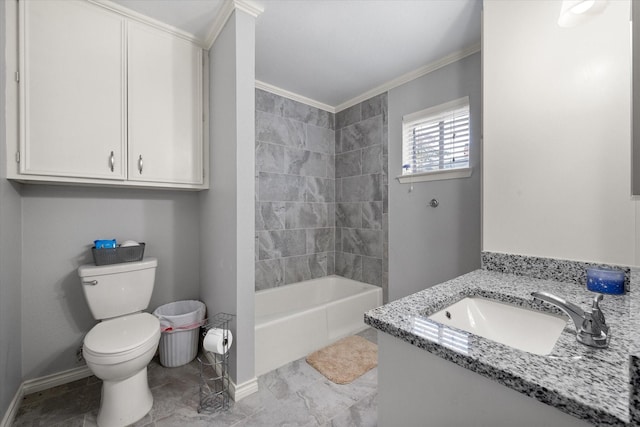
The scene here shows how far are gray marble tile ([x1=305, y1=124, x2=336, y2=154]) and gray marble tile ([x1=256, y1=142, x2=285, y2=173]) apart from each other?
383 millimetres

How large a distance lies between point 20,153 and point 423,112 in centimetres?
292

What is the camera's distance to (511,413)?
0.59 meters

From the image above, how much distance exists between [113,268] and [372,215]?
2.32m

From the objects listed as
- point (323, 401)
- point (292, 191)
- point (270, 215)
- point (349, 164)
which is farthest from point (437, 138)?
point (323, 401)

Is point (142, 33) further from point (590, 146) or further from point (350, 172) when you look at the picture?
point (590, 146)

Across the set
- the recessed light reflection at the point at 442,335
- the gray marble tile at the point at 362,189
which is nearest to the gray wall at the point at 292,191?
the gray marble tile at the point at 362,189

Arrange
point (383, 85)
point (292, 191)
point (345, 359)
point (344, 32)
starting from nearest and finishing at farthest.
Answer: point (344, 32), point (345, 359), point (383, 85), point (292, 191)

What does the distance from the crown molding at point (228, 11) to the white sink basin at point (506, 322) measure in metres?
2.02

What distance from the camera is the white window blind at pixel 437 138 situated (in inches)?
90.4

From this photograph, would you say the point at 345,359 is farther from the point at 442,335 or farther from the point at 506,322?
the point at 442,335

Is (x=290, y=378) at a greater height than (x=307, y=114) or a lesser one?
lesser

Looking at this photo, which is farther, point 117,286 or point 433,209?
point 433,209

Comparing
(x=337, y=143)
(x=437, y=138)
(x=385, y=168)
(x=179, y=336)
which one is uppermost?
(x=337, y=143)

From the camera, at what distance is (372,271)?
9.79 ft
